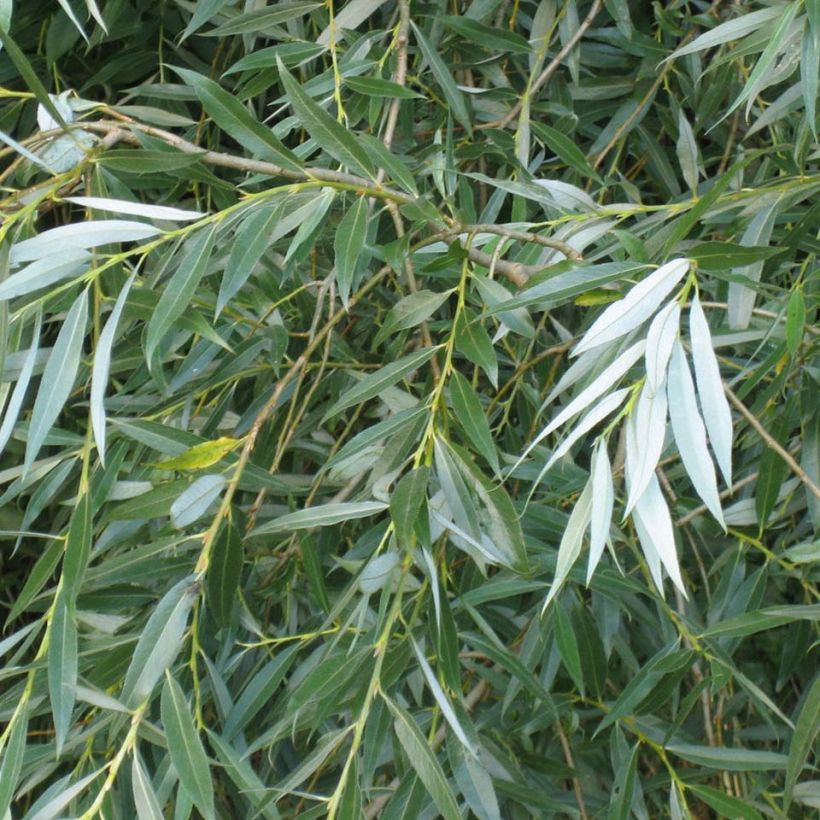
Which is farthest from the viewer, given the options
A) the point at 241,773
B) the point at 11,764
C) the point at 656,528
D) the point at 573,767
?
the point at 573,767

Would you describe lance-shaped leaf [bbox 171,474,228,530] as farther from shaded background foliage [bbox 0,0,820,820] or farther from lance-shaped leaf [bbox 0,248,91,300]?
lance-shaped leaf [bbox 0,248,91,300]

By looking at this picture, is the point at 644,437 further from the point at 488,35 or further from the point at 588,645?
the point at 488,35

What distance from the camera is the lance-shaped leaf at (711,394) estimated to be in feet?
1.81

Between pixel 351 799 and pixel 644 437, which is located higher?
pixel 644 437

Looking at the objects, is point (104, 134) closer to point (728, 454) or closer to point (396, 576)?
point (396, 576)

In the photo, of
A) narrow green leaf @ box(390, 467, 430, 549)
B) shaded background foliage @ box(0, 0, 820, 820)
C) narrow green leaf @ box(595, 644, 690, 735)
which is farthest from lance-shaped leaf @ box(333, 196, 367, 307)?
narrow green leaf @ box(595, 644, 690, 735)

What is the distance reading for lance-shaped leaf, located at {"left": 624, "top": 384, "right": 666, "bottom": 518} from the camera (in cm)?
54

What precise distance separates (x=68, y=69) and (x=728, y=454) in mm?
1044

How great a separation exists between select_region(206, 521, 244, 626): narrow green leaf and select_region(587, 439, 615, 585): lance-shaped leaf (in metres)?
0.28

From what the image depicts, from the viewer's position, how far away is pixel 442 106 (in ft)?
3.69

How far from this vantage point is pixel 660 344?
57cm

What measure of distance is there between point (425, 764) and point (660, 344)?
0.27 meters

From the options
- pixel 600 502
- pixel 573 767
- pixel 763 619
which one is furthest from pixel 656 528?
pixel 573 767

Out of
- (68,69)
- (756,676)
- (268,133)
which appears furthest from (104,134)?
(756,676)
